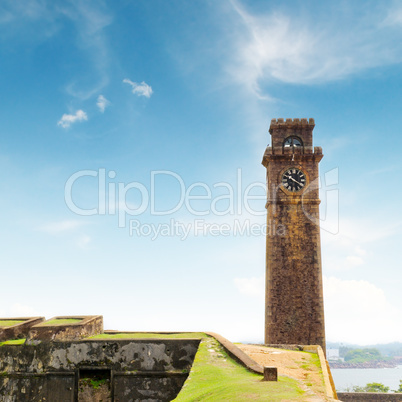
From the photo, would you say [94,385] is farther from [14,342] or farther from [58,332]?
[14,342]

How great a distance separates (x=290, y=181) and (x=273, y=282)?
246 inches

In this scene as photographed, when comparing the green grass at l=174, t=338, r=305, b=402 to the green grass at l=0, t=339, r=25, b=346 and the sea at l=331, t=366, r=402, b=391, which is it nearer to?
the green grass at l=0, t=339, r=25, b=346

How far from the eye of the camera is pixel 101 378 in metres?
14.0

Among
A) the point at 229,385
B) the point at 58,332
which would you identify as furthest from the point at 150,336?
the point at 229,385

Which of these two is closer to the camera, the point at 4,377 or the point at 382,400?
the point at 4,377

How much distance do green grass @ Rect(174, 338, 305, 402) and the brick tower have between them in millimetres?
14500

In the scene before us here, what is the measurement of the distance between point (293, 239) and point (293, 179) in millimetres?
3701

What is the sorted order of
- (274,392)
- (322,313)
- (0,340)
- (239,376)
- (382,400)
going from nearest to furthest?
1. (274,392)
2. (239,376)
3. (0,340)
4. (382,400)
5. (322,313)

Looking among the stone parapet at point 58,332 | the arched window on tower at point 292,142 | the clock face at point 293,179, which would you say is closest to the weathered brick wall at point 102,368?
the stone parapet at point 58,332

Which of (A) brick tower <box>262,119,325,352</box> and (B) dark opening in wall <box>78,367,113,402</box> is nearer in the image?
(B) dark opening in wall <box>78,367,113,402</box>

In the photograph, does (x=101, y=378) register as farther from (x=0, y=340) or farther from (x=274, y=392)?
(x=274, y=392)

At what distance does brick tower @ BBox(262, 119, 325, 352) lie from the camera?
24.3m

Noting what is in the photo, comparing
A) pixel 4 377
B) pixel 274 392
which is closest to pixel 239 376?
pixel 274 392

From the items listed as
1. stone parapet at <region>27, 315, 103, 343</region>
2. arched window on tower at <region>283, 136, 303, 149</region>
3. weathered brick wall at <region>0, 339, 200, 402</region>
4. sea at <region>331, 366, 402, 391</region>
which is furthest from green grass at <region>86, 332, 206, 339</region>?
sea at <region>331, 366, 402, 391</region>
